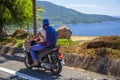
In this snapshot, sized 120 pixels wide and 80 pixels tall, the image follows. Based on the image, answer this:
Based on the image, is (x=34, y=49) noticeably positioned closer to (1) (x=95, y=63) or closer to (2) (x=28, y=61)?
(2) (x=28, y=61)

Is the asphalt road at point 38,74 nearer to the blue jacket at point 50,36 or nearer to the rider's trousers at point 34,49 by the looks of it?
the rider's trousers at point 34,49

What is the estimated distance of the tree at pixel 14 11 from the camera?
77.3ft

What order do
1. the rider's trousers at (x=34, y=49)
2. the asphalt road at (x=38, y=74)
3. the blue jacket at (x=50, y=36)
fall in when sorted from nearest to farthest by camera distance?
the asphalt road at (x=38, y=74), the blue jacket at (x=50, y=36), the rider's trousers at (x=34, y=49)

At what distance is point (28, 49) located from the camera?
1170 cm

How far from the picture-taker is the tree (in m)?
23.6

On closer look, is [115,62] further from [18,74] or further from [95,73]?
[18,74]

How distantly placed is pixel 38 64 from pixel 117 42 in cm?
315

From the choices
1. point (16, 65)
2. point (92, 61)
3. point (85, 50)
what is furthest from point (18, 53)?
point (92, 61)

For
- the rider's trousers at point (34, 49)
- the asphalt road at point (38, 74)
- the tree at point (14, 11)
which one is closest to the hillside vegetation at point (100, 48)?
the asphalt road at point (38, 74)

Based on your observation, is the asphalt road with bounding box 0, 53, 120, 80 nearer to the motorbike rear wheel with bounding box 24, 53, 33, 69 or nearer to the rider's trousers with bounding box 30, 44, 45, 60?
the motorbike rear wheel with bounding box 24, 53, 33, 69

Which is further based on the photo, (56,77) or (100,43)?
(100,43)

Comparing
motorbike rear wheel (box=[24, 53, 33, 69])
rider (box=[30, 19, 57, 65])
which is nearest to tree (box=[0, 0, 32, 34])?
motorbike rear wheel (box=[24, 53, 33, 69])

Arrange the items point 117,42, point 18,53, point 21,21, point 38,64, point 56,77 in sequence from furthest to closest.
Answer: point 21,21
point 18,53
point 117,42
point 38,64
point 56,77

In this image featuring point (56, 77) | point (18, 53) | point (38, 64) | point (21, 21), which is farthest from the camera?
point (21, 21)
